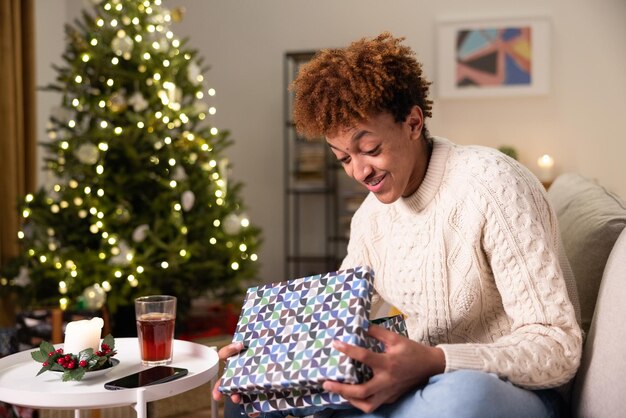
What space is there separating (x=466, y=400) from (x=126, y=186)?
2.50 meters

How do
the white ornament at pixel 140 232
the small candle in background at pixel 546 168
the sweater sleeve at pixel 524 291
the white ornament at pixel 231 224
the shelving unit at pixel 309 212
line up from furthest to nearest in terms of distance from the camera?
1. the shelving unit at pixel 309 212
2. the small candle in background at pixel 546 168
3. the white ornament at pixel 231 224
4. the white ornament at pixel 140 232
5. the sweater sleeve at pixel 524 291

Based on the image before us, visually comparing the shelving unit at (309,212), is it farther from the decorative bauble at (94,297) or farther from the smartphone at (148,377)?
the smartphone at (148,377)

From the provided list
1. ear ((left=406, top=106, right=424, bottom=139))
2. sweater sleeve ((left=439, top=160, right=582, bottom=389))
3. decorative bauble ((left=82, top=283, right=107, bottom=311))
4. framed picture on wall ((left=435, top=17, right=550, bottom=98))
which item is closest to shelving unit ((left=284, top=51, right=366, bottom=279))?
framed picture on wall ((left=435, top=17, right=550, bottom=98))

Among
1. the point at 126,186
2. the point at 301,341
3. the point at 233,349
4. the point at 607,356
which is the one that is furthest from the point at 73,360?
the point at 126,186

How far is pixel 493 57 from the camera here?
4930 mm

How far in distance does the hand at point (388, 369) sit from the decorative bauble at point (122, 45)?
2.46 meters

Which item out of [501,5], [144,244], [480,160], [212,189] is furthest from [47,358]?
[501,5]

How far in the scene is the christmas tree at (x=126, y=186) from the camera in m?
3.24

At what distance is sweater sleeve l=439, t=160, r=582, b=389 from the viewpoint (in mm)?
1241

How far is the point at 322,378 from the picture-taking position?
1171 mm

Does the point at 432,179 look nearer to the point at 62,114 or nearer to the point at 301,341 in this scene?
the point at 301,341

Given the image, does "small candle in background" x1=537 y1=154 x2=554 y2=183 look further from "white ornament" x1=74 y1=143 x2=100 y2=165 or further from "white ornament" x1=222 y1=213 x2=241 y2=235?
A: "white ornament" x1=74 y1=143 x2=100 y2=165

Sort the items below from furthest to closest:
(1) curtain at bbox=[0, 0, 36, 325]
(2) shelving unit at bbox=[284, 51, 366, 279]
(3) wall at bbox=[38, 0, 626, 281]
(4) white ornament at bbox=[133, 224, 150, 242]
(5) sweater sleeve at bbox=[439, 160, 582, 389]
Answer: (2) shelving unit at bbox=[284, 51, 366, 279]
(3) wall at bbox=[38, 0, 626, 281]
(1) curtain at bbox=[0, 0, 36, 325]
(4) white ornament at bbox=[133, 224, 150, 242]
(5) sweater sleeve at bbox=[439, 160, 582, 389]

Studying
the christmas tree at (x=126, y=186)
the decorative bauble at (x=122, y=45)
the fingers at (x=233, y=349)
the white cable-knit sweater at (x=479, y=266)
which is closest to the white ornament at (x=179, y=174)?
the christmas tree at (x=126, y=186)
